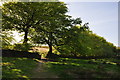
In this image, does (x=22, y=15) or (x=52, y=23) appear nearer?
(x=52, y=23)

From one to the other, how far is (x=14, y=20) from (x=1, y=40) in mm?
3988

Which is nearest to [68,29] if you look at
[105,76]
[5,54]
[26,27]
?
[26,27]

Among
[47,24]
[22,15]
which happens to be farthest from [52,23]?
[22,15]

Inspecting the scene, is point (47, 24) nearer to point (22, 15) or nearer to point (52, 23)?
point (52, 23)

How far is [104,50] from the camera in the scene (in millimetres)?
46406

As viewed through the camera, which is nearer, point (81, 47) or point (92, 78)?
point (92, 78)

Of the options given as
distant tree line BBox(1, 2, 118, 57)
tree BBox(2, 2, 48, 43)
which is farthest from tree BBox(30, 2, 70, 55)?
tree BBox(2, 2, 48, 43)

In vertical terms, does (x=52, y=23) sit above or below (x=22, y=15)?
below

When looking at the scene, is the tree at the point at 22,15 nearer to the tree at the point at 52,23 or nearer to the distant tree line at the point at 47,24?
the distant tree line at the point at 47,24

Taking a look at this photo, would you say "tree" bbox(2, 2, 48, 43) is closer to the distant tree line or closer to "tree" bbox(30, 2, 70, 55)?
the distant tree line

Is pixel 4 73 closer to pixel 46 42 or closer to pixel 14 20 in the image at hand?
pixel 14 20

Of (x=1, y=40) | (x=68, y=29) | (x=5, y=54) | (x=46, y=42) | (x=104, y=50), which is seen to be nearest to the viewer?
(x=5, y=54)

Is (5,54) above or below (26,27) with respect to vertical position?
below

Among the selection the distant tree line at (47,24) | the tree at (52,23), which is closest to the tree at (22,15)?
the distant tree line at (47,24)
